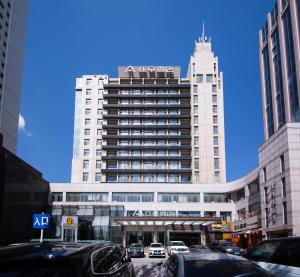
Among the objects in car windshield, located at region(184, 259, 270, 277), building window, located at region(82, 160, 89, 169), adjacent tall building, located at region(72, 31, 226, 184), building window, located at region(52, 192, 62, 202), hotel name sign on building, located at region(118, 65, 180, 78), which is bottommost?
car windshield, located at region(184, 259, 270, 277)

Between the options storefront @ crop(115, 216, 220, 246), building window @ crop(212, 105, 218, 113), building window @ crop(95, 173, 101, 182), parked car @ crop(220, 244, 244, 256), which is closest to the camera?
parked car @ crop(220, 244, 244, 256)

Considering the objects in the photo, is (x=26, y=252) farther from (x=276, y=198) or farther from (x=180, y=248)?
(x=276, y=198)

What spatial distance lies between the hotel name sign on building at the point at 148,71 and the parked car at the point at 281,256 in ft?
289

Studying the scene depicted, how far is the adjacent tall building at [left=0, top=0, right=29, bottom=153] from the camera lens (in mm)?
86500

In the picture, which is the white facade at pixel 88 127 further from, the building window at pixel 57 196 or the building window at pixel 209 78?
the building window at pixel 209 78

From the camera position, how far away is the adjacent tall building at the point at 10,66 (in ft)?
284

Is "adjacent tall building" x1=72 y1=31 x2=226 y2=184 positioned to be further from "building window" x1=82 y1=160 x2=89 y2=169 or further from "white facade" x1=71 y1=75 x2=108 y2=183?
"white facade" x1=71 y1=75 x2=108 y2=183

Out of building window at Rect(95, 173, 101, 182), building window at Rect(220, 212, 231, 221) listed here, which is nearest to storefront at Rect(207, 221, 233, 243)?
building window at Rect(220, 212, 231, 221)

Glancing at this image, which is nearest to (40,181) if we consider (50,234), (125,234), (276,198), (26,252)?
(50,234)

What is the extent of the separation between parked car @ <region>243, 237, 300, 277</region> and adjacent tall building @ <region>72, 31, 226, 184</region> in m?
78.7

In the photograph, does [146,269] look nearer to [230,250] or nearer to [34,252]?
Answer: [230,250]

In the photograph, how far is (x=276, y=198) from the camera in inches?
1636

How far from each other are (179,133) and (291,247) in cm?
8322

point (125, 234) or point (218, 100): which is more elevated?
point (218, 100)
